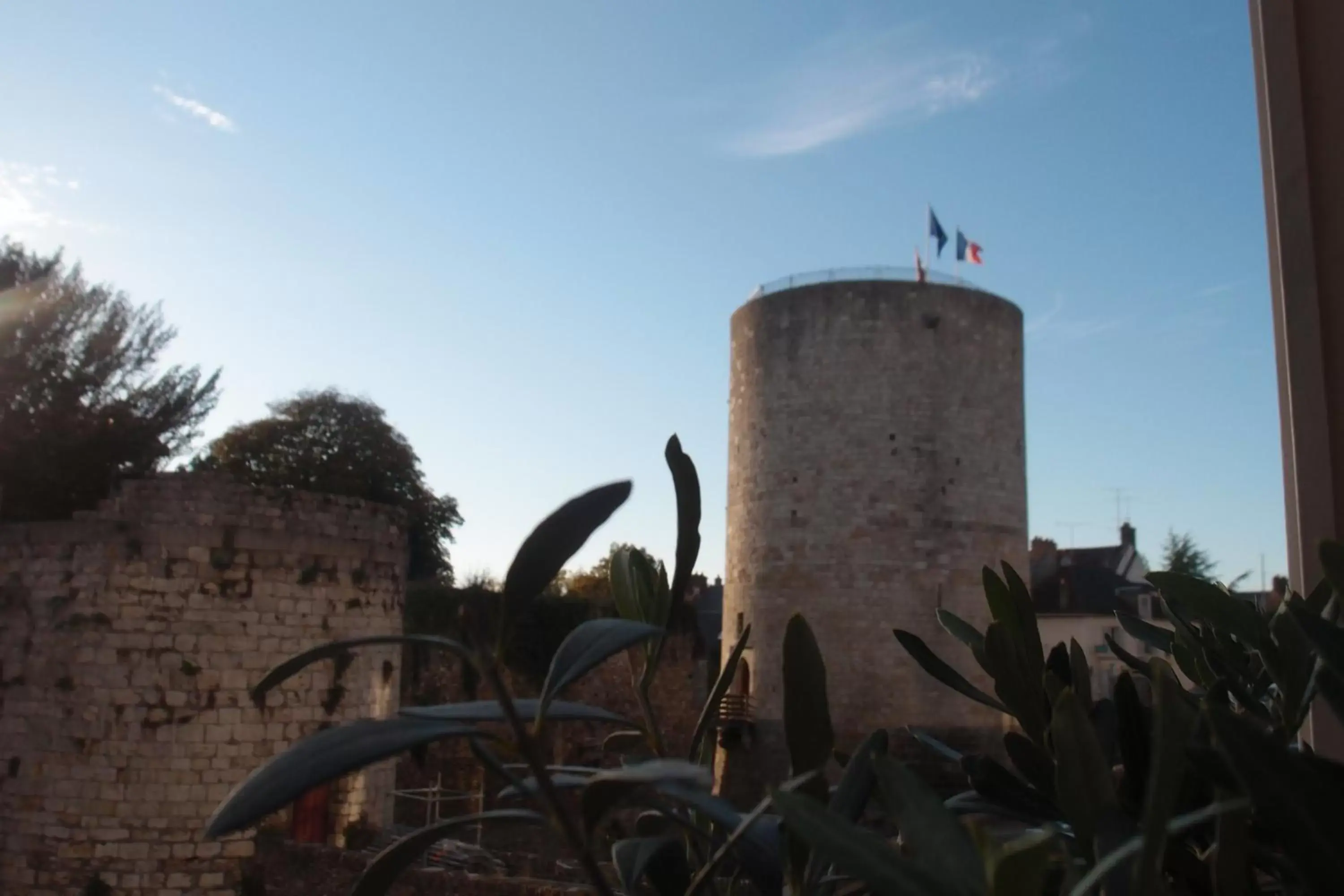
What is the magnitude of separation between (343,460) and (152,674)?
52.0 ft

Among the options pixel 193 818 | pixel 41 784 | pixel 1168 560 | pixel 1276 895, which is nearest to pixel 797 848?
pixel 1276 895

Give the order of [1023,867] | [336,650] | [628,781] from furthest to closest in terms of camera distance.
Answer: [336,650] < [628,781] < [1023,867]

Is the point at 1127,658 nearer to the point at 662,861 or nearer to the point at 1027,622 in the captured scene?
the point at 1027,622

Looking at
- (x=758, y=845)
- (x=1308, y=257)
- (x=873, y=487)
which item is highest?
(x=873, y=487)

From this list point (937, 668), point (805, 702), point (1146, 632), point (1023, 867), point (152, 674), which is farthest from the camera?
point (152, 674)

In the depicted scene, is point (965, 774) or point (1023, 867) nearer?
→ point (1023, 867)

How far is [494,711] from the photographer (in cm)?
86

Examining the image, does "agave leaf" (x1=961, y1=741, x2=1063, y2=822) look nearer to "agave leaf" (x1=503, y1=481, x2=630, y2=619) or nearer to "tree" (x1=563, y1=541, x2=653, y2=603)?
"agave leaf" (x1=503, y1=481, x2=630, y2=619)

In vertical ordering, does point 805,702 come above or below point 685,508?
below

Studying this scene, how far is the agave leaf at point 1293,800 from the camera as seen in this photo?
1.90 ft

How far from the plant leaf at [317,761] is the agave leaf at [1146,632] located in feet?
3.37

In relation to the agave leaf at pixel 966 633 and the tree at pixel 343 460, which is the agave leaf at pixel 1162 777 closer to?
the agave leaf at pixel 966 633

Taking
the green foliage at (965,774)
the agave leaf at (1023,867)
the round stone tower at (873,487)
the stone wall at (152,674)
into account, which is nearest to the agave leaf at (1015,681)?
the green foliage at (965,774)

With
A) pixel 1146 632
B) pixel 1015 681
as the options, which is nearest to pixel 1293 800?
pixel 1015 681
